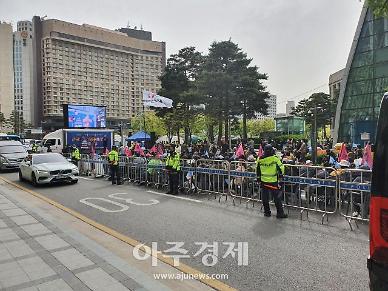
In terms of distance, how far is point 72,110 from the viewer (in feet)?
114

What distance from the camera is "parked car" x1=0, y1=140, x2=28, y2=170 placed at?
73.0 feet

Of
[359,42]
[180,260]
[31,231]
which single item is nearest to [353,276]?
[180,260]

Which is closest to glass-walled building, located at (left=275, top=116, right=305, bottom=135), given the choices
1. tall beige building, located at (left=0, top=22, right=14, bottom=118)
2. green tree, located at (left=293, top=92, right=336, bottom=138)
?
green tree, located at (left=293, top=92, right=336, bottom=138)

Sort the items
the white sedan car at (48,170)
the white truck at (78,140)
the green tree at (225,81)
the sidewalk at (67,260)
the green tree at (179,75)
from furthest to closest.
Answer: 1. the green tree at (179,75)
2. the green tree at (225,81)
3. the white truck at (78,140)
4. the white sedan car at (48,170)
5. the sidewalk at (67,260)

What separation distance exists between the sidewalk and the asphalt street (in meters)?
0.69

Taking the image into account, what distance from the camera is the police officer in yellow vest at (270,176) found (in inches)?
337

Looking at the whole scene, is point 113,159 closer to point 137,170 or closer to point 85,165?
point 137,170

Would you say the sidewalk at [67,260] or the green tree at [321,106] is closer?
the sidewalk at [67,260]

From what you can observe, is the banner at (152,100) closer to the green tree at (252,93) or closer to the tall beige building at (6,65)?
the green tree at (252,93)

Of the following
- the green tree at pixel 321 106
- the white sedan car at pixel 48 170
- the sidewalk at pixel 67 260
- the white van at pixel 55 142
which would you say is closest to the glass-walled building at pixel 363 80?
the green tree at pixel 321 106

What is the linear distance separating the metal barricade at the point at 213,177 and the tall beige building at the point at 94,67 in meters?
117

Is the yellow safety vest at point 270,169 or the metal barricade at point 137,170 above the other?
the yellow safety vest at point 270,169

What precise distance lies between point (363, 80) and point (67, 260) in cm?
3578

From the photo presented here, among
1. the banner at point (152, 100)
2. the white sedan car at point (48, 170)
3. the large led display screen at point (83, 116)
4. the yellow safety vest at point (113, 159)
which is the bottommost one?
the white sedan car at point (48, 170)
